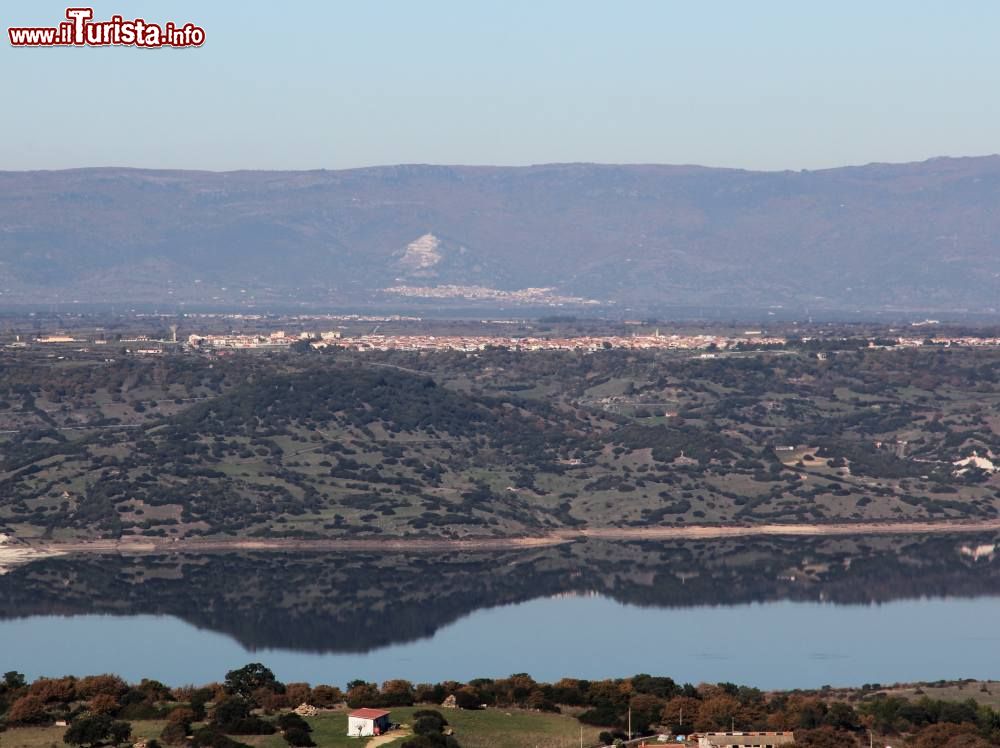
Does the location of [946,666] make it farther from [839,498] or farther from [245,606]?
[839,498]

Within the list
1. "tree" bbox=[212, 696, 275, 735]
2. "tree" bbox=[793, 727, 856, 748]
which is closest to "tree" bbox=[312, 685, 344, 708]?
"tree" bbox=[212, 696, 275, 735]

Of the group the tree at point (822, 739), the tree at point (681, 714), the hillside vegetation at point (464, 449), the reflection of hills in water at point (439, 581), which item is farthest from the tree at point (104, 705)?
the hillside vegetation at point (464, 449)

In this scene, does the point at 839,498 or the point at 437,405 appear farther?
the point at 437,405

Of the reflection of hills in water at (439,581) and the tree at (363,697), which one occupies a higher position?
the tree at (363,697)

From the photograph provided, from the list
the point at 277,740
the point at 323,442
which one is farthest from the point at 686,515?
the point at 277,740

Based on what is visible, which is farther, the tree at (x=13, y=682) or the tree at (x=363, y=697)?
the tree at (x=13, y=682)

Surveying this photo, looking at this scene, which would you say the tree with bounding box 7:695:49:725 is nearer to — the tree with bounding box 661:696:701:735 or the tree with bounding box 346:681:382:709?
the tree with bounding box 346:681:382:709

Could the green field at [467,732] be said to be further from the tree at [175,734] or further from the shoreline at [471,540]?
the shoreline at [471,540]
